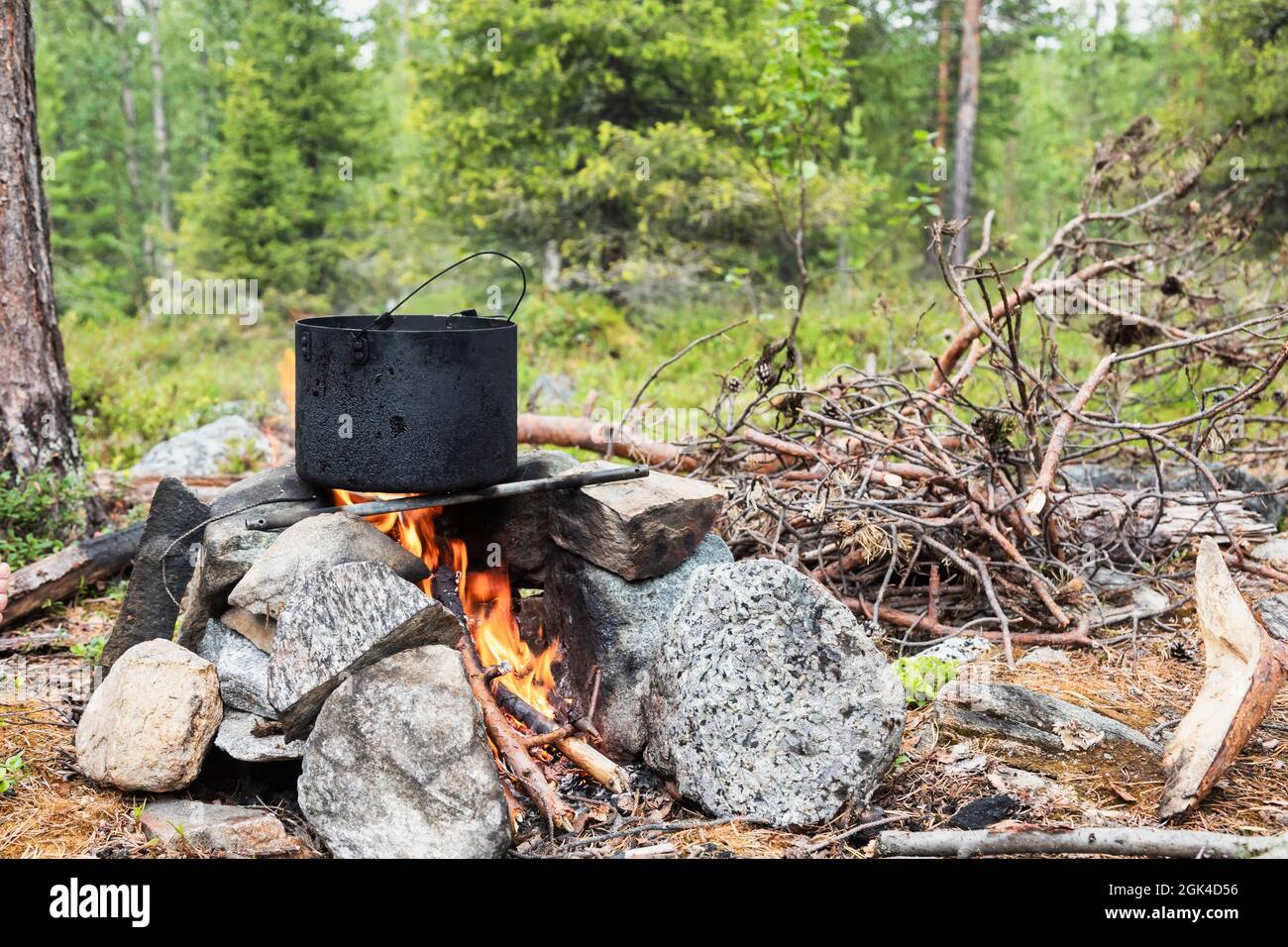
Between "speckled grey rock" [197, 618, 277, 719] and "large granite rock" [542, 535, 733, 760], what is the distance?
1138 millimetres

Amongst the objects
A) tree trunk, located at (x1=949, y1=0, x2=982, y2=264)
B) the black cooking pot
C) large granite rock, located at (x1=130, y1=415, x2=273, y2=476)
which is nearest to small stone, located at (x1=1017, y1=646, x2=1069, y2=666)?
the black cooking pot

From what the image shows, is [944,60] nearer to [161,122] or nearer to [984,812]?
[161,122]

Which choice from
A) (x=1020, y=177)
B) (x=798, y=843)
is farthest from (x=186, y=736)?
(x=1020, y=177)

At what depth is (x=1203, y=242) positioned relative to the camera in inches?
293

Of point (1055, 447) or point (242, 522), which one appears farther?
A: point (1055, 447)

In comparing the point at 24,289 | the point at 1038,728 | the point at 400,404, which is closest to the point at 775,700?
the point at 1038,728

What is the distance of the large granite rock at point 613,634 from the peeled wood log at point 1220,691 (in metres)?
1.74

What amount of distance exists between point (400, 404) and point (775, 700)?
1654 millimetres

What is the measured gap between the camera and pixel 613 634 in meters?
4.04

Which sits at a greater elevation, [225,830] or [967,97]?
[967,97]

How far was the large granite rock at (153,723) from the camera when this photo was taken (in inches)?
135
